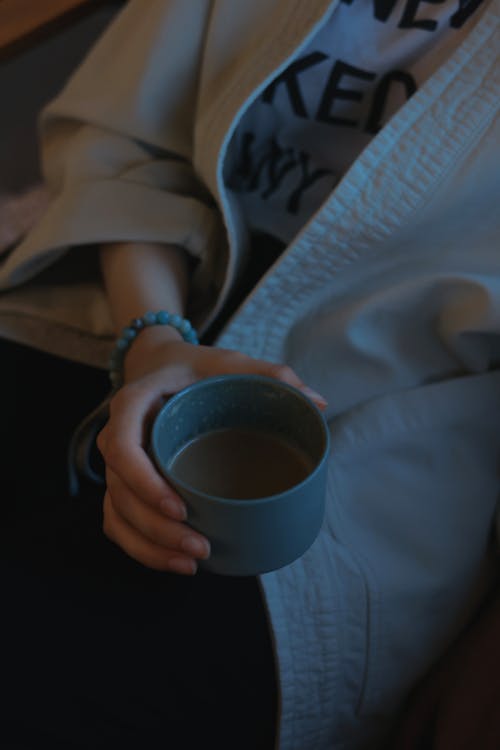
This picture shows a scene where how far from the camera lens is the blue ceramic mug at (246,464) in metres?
0.41

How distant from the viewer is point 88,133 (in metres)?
0.77

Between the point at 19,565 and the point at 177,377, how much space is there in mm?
223

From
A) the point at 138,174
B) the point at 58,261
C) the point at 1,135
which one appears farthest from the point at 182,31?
the point at 1,135

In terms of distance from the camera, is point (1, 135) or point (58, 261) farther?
point (1, 135)

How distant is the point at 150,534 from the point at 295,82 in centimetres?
44

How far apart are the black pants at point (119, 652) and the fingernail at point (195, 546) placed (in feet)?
0.53

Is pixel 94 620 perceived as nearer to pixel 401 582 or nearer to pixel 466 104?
pixel 401 582

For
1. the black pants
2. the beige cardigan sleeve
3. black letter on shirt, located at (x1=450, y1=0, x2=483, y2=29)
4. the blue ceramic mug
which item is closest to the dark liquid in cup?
the blue ceramic mug

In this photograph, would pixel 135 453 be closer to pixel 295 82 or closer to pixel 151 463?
pixel 151 463

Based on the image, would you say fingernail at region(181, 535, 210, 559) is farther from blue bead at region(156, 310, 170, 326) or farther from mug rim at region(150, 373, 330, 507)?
blue bead at region(156, 310, 170, 326)

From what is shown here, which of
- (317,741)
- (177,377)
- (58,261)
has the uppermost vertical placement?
(177,377)

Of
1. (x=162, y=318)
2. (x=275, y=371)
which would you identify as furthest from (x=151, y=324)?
(x=275, y=371)

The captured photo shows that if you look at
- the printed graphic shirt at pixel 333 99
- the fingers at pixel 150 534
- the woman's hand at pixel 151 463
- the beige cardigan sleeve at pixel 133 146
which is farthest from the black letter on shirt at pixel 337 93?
the fingers at pixel 150 534

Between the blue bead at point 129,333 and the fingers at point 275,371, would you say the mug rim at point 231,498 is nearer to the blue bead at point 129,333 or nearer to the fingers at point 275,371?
the fingers at point 275,371
